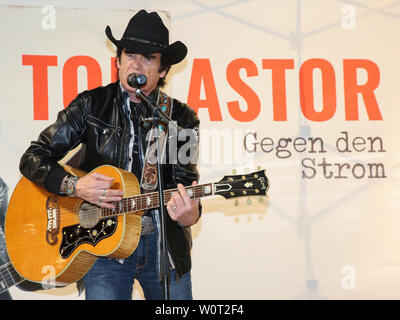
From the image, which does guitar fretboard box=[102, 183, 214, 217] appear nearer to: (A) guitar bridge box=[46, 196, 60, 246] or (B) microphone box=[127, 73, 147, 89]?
(A) guitar bridge box=[46, 196, 60, 246]

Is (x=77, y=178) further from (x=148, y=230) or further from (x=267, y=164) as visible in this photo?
(x=267, y=164)

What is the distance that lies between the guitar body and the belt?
44mm

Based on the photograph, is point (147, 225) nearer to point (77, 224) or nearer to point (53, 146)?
point (77, 224)

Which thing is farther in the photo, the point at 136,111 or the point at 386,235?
the point at 386,235

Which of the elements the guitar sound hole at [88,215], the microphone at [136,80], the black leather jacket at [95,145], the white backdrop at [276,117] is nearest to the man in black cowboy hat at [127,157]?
the black leather jacket at [95,145]

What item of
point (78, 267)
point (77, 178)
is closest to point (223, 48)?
point (77, 178)

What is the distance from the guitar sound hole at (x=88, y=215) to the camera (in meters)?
2.80

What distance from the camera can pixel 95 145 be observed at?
9.53 ft

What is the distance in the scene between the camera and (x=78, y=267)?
9.09ft

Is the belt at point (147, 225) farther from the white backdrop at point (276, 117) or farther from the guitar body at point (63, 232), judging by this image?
the white backdrop at point (276, 117)

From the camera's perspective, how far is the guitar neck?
153 inches

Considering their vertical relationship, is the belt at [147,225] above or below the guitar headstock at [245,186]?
below

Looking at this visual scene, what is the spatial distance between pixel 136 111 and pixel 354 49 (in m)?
2.36

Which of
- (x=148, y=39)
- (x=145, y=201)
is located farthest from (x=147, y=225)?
(x=148, y=39)
